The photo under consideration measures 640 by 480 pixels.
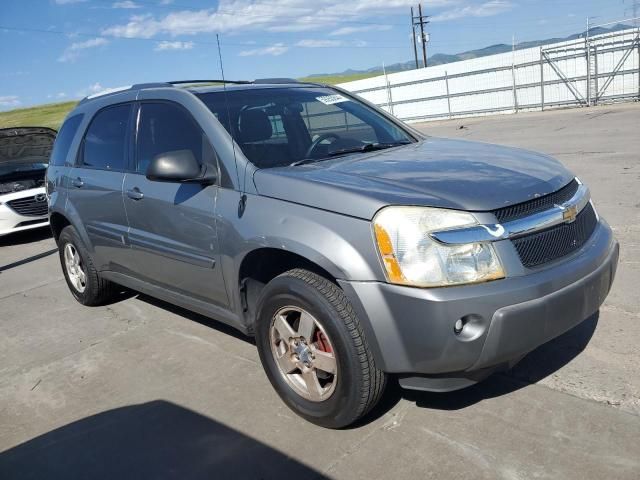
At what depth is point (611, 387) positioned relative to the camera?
10.2ft

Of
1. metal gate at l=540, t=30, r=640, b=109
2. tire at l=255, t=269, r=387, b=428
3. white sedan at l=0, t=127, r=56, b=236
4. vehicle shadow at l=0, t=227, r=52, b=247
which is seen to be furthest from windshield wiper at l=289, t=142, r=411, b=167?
metal gate at l=540, t=30, r=640, b=109

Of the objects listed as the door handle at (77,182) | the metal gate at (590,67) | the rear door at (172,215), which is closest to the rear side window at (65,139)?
the door handle at (77,182)

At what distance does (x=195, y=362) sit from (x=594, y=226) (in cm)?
262

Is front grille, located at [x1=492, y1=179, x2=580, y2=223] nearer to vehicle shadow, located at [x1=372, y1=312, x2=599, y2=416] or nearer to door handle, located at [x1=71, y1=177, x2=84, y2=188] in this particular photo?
vehicle shadow, located at [x1=372, y1=312, x2=599, y2=416]

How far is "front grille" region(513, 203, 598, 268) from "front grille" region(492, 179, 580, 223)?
10 cm

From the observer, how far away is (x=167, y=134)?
3947 millimetres

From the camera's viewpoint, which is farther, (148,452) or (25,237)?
(25,237)

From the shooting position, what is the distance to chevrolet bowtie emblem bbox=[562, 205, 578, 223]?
2.88 metres

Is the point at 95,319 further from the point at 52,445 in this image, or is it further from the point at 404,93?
the point at 404,93

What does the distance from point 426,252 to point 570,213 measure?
876 millimetres

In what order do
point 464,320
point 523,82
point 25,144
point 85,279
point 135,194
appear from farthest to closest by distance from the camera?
1. point 523,82
2. point 25,144
3. point 85,279
4. point 135,194
5. point 464,320

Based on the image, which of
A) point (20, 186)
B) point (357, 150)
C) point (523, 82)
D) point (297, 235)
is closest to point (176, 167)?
point (297, 235)

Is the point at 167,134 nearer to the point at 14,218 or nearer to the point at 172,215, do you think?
the point at 172,215

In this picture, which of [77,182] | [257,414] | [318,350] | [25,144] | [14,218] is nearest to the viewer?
[318,350]
